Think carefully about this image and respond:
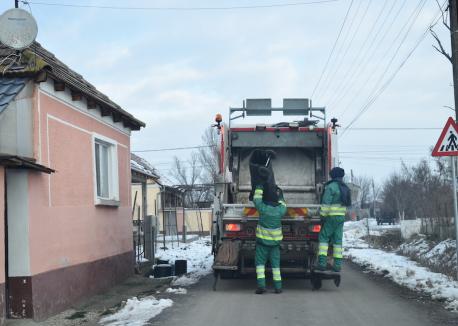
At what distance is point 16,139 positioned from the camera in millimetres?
8078

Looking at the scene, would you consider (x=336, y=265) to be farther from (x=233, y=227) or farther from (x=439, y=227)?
(x=439, y=227)

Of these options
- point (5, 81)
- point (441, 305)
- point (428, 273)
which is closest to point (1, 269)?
point (5, 81)

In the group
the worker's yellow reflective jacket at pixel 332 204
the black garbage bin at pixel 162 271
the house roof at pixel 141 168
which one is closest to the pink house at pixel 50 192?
the black garbage bin at pixel 162 271

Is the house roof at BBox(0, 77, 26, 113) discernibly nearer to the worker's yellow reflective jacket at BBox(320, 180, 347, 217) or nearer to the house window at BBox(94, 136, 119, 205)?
the house window at BBox(94, 136, 119, 205)

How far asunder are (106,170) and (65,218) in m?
3.17

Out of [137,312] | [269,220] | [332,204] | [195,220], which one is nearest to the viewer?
[137,312]

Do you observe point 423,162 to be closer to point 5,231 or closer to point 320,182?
point 320,182

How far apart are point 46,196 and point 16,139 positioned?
42.4 inches

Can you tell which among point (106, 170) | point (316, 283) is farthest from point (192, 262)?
point (316, 283)

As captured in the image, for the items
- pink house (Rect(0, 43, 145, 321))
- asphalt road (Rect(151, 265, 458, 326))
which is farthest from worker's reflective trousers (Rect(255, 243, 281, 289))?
pink house (Rect(0, 43, 145, 321))

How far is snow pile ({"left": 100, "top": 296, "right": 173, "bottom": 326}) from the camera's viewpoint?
7.65 metres

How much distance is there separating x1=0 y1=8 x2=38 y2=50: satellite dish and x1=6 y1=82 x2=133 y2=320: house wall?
71 cm

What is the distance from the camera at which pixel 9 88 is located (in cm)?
816

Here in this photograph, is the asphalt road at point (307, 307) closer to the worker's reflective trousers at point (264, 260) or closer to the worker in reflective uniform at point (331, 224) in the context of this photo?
the worker's reflective trousers at point (264, 260)
